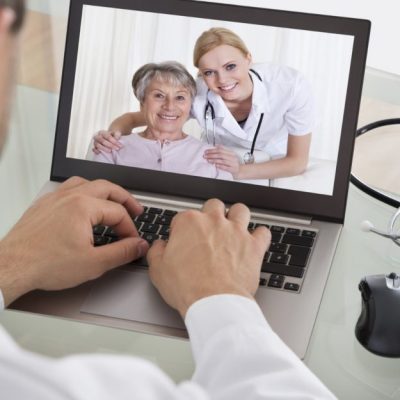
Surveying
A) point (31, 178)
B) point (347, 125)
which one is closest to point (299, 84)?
point (347, 125)

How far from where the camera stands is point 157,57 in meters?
1.14

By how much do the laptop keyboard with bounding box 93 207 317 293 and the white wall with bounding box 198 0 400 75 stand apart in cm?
163

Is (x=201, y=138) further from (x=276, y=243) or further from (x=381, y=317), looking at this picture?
(x=381, y=317)

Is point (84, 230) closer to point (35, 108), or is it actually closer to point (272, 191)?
point (272, 191)

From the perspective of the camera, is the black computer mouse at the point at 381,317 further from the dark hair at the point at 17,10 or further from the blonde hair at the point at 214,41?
the dark hair at the point at 17,10

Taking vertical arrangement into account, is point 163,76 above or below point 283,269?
above

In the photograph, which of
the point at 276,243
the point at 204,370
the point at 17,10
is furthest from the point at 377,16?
the point at 17,10

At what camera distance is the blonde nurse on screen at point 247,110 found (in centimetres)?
111

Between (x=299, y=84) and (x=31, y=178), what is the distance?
0.46 m

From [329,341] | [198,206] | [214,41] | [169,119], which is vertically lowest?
[329,341]

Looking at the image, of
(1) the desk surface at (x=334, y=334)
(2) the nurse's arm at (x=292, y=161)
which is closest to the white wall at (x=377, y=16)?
(1) the desk surface at (x=334, y=334)

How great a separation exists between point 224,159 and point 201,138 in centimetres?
4

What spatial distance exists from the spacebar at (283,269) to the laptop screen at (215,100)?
0.41ft

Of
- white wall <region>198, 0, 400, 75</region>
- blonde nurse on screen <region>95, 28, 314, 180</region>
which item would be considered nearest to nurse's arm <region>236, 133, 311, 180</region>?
blonde nurse on screen <region>95, 28, 314, 180</region>
